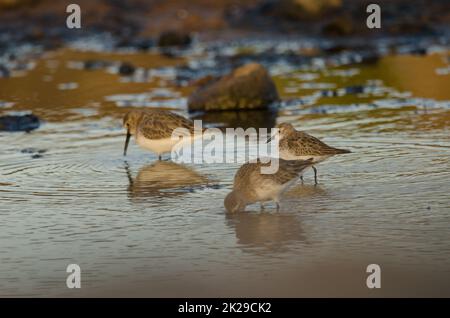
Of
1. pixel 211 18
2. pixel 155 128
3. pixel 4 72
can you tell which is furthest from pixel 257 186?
pixel 211 18

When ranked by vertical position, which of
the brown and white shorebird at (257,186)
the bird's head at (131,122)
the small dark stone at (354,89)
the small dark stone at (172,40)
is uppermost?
the small dark stone at (172,40)

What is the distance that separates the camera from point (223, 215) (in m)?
9.29

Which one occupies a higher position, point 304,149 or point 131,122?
point 131,122

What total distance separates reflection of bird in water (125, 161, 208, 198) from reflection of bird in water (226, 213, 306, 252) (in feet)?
4.46

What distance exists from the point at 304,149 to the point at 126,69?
39.0 ft

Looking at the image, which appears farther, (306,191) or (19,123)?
(19,123)

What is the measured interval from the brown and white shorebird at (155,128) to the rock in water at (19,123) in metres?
2.39

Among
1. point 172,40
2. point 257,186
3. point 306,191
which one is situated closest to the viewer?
point 257,186

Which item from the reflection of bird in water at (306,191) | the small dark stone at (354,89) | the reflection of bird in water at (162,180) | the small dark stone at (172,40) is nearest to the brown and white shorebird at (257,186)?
the reflection of bird in water at (306,191)

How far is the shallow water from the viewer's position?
24.4ft

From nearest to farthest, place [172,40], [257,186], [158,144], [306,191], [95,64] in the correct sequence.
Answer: [257,186] < [306,191] < [158,144] < [95,64] < [172,40]

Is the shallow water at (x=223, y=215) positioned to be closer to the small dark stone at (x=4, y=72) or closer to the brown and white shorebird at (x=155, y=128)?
the brown and white shorebird at (x=155, y=128)

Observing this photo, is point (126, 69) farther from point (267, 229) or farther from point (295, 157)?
point (267, 229)

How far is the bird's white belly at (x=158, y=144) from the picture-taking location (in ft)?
40.3
